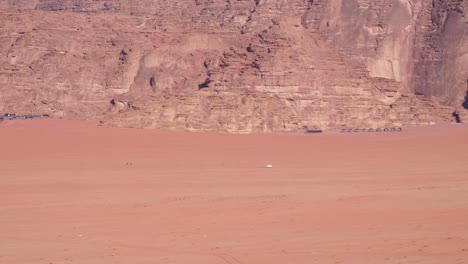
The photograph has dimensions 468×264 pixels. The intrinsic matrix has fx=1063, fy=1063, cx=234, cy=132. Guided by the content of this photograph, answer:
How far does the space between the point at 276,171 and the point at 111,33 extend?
48.2 meters

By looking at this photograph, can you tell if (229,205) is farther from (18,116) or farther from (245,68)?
(245,68)

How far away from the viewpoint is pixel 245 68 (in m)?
67.5

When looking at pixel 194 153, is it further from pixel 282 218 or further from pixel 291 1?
pixel 291 1

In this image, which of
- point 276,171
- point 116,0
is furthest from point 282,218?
point 116,0

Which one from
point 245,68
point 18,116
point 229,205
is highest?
point 229,205

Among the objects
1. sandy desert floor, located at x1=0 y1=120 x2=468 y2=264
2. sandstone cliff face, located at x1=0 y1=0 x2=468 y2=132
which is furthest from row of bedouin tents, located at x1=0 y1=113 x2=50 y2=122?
sandy desert floor, located at x1=0 y1=120 x2=468 y2=264

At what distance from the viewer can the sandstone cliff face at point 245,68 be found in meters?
62.8

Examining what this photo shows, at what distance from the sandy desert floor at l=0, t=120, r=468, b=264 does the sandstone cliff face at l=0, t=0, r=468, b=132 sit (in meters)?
16.0

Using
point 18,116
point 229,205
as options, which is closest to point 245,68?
point 18,116

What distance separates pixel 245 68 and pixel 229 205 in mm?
45907

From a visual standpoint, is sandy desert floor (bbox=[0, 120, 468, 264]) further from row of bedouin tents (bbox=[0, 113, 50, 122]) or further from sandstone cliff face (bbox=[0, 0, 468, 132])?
row of bedouin tents (bbox=[0, 113, 50, 122])

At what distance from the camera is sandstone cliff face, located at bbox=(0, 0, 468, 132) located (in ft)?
206

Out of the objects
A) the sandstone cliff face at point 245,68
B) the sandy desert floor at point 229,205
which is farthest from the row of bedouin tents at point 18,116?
the sandy desert floor at point 229,205

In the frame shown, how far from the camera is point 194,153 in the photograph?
44719 mm
